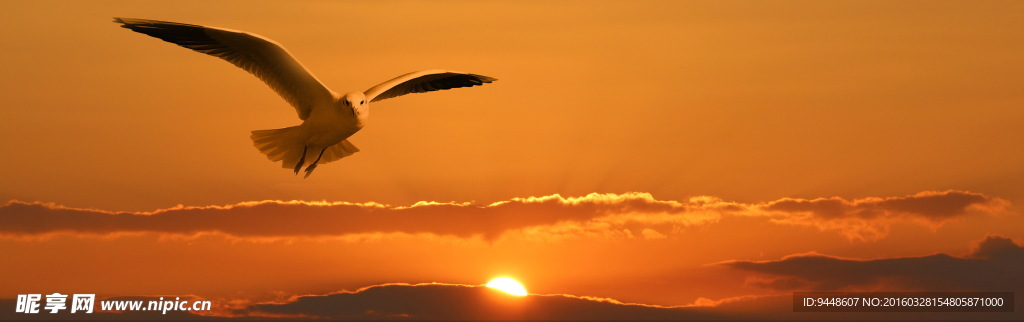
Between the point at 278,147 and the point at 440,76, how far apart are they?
2371mm

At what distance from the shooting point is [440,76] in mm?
19750

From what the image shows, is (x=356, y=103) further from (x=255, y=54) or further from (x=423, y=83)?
(x=423, y=83)

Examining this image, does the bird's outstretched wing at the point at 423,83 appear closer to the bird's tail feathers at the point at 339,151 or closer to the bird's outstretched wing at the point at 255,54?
the bird's outstretched wing at the point at 255,54

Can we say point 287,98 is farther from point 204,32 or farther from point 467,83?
point 467,83

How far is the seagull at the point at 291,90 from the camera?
1756 centimetres

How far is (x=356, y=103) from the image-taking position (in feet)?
58.1

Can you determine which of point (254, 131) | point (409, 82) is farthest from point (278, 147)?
point (409, 82)

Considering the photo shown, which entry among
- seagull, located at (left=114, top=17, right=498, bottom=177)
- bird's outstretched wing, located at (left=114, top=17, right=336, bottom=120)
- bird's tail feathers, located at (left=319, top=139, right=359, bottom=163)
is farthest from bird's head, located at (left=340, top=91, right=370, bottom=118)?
bird's tail feathers, located at (left=319, top=139, right=359, bottom=163)

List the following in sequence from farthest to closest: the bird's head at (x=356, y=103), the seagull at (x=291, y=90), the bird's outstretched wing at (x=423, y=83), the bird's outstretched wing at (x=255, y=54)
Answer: the bird's outstretched wing at (x=423, y=83) → the bird's head at (x=356, y=103) → the seagull at (x=291, y=90) → the bird's outstretched wing at (x=255, y=54)

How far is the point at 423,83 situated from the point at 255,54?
257 centimetres

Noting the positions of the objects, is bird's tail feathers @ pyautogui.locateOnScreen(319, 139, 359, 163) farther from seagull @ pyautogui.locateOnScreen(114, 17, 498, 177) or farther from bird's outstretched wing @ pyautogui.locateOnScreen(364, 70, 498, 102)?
bird's outstretched wing @ pyautogui.locateOnScreen(364, 70, 498, 102)

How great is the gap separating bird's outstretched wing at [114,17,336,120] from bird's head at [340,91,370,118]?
357mm

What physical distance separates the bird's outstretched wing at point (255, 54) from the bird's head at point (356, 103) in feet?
1.17

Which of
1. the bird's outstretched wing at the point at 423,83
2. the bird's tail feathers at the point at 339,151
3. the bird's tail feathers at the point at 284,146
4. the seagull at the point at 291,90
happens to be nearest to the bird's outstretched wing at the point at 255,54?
the seagull at the point at 291,90
